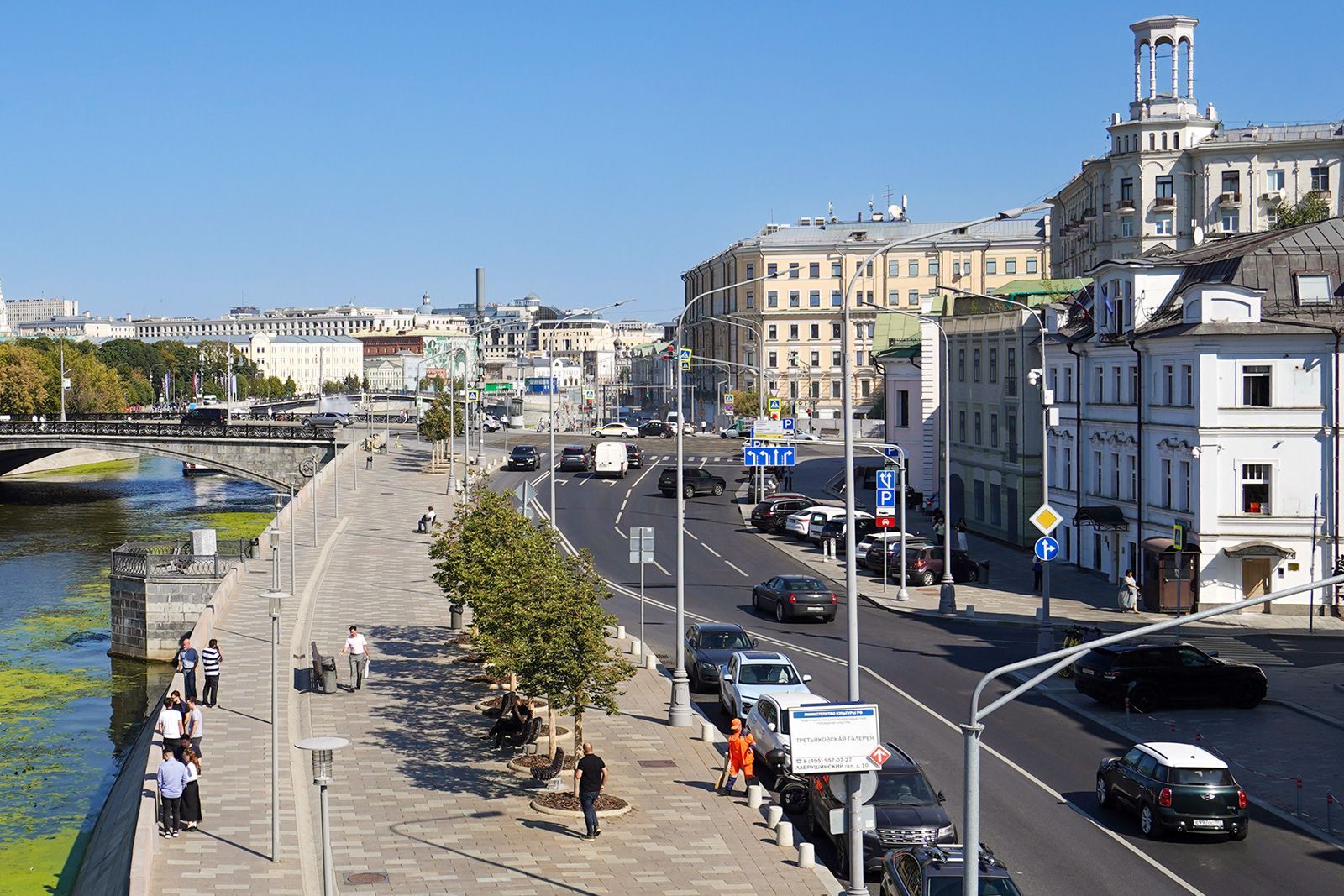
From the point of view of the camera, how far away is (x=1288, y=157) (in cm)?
9294

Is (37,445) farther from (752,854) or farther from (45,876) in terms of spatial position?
(752,854)

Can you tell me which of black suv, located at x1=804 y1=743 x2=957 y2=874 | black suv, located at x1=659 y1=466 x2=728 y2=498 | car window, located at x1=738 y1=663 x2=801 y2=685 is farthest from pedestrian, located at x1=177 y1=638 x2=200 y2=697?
black suv, located at x1=659 y1=466 x2=728 y2=498

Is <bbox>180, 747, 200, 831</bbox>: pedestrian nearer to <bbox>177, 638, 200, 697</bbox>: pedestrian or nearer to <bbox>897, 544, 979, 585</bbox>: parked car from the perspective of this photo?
<bbox>177, 638, 200, 697</bbox>: pedestrian

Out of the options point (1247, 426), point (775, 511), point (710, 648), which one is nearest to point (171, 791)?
point (710, 648)

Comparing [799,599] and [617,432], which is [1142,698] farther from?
[617,432]

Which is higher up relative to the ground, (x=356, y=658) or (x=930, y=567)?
(x=356, y=658)

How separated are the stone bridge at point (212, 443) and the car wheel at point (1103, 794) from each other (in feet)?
271

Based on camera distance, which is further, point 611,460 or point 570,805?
point 611,460

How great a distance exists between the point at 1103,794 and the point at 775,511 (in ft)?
135

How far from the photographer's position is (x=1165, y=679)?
1281 inches

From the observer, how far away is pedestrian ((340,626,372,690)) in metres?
31.9

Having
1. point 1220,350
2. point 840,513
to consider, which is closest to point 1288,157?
point 840,513

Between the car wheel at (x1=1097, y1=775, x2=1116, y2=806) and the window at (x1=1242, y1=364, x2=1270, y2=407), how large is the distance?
75.7 feet

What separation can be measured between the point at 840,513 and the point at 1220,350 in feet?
65.1
